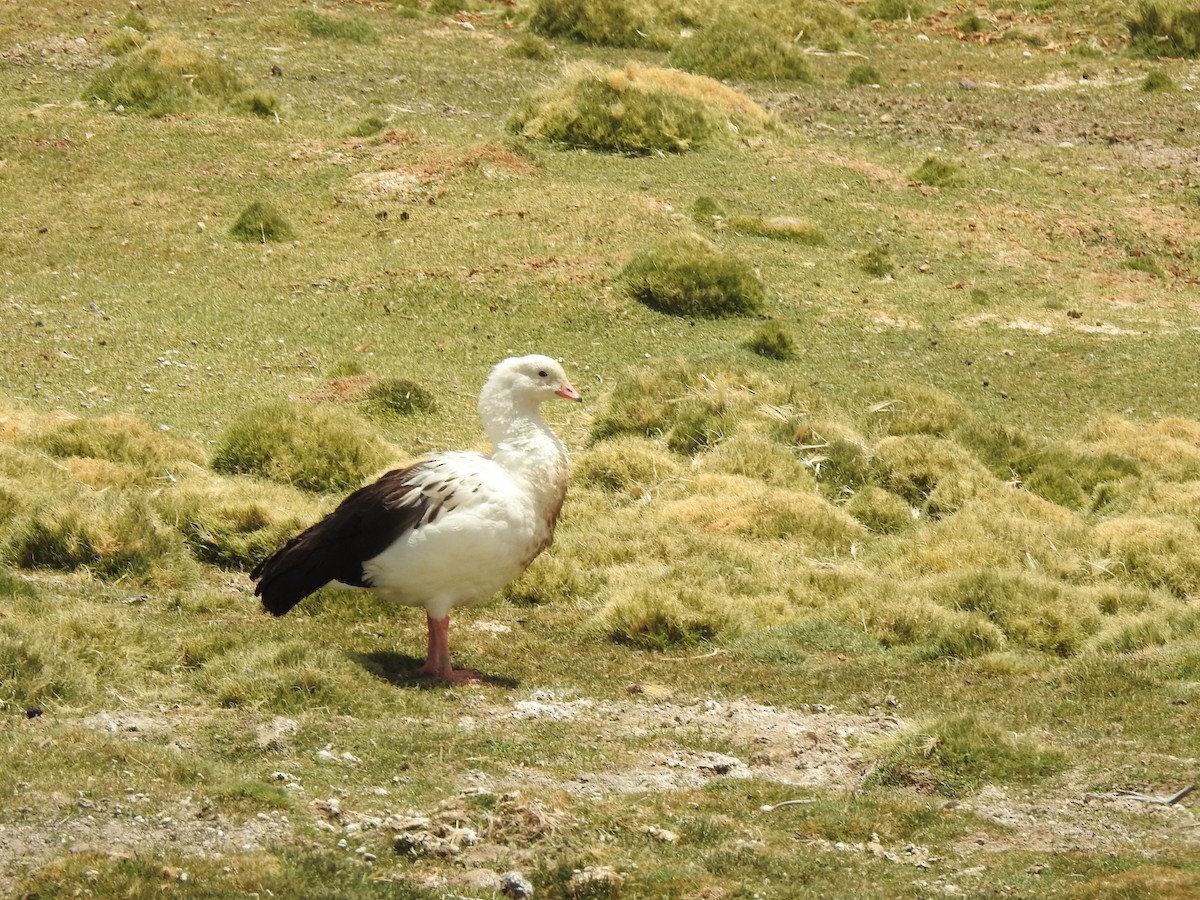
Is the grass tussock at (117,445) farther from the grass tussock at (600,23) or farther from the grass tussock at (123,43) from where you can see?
the grass tussock at (600,23)

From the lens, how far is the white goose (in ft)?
34.2

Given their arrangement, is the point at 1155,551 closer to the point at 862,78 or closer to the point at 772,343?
the point at 772,343

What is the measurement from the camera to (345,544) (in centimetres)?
1063

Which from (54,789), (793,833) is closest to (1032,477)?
(793,833)

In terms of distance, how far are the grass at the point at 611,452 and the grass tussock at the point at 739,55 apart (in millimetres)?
204

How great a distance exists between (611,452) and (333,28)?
57.9 ft

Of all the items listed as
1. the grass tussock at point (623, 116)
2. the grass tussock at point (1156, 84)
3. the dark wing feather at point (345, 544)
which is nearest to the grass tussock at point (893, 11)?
the grass tussock at point (1156, 84)

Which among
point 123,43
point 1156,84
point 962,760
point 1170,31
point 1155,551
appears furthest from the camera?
point 1170,31

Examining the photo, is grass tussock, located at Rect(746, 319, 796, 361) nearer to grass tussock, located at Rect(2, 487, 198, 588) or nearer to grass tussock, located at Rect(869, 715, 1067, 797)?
grass tussock, located at Rect(2, 487, 198, 588)

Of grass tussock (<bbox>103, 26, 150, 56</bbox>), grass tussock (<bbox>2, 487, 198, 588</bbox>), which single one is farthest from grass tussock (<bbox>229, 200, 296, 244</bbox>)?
grass tussock (<bbox>2, 487, 198, 588</bbox>)

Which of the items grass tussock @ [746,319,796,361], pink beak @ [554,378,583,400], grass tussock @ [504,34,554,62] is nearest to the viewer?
pink beak @ [554,378,583,400]

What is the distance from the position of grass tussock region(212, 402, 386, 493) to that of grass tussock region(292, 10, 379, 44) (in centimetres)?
1708

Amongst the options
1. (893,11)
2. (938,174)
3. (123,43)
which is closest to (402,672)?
(938,174)

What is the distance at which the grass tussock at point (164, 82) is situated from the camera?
2553cm
